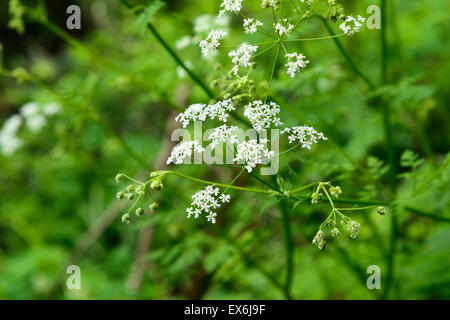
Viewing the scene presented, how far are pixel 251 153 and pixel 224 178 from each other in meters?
3.19

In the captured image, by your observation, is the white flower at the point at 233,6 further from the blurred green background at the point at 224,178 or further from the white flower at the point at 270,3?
the blurred green background at the point at 224,178

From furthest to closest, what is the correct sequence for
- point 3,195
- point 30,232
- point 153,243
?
point 3,195 < point 30,232 < point 153,243

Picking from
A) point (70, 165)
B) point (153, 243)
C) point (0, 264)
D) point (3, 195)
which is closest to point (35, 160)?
point (3, 195)

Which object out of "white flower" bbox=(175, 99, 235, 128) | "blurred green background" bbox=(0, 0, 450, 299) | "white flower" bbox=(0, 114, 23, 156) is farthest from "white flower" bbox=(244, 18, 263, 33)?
"white flower" bbox=(0, 114, 23, 156)

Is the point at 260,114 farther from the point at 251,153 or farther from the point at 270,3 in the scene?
the point at 270,3

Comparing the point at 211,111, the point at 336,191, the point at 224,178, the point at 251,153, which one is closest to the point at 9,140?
the point at 224,178

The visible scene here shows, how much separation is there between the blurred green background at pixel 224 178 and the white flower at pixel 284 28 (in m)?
Result: 0.58

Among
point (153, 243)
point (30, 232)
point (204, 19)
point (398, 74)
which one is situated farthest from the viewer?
point (30, 232)

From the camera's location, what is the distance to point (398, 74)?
4230 mm

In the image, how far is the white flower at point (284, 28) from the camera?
1.80 meters

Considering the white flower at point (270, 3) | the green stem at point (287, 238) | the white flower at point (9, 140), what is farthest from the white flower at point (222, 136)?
the white flower at point (9, 140)

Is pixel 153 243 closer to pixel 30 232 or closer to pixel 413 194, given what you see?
pixel 30 232

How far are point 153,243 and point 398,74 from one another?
10.7ft
